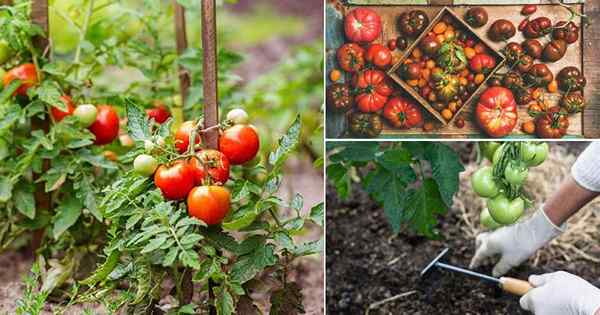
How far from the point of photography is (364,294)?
2578 millimetres

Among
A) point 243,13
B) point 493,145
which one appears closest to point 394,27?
point 493,145

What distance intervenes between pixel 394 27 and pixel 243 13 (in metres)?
6.00

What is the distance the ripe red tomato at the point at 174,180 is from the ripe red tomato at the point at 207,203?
0.03 meters

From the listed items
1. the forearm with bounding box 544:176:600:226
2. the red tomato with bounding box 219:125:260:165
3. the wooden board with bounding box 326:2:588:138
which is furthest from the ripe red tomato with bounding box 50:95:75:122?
the forearm with bounding box 544:176:600:226

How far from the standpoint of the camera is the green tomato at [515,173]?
2084 mm

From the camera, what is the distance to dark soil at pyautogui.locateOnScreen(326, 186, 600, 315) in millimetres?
2439

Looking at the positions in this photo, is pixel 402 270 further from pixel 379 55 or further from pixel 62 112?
pixel 62 112

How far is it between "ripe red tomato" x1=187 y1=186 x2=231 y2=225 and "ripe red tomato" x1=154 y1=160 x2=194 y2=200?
1.1 inches

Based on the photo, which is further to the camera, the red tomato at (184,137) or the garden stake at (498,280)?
the garden stake at (498,280)

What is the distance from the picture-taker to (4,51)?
7.79 ft

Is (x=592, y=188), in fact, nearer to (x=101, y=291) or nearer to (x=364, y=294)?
(x=364, y=294)

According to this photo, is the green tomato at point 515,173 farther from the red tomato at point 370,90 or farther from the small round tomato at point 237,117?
the small round tomato at point 237,117

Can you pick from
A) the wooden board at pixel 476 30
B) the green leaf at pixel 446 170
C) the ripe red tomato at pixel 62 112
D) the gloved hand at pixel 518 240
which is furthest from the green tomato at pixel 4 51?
the gloved hand at pixel 518 240

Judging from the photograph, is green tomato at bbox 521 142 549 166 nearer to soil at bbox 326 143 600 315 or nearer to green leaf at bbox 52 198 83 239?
soil at bbox 326 143 600 315
